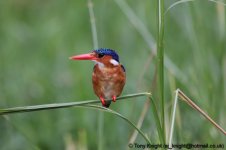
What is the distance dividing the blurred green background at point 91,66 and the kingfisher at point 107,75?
65 centimetres

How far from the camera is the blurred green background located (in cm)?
406

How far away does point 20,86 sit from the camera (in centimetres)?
567

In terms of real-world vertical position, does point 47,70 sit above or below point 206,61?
below

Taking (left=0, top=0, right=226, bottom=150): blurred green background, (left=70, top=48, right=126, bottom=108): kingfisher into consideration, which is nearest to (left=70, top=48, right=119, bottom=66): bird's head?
(left=70, top=48, right=126, bottom=108): kingfisher

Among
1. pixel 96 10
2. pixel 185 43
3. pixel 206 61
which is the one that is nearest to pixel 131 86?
pixel 185 43

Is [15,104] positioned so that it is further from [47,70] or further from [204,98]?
[204,98]

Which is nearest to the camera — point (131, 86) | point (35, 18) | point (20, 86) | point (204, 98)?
point (204, 98)

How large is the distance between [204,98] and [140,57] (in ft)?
6.80

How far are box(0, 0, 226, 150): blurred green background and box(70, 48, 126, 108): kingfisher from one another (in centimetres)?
65

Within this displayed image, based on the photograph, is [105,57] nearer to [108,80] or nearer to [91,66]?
[108,80]

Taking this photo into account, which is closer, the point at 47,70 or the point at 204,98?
the point at 204,98

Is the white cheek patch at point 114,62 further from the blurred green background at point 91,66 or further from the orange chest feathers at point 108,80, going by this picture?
the blurred green background at point 91,66

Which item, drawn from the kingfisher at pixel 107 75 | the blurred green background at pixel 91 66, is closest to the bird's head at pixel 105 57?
the kingfisher at pixel 107 75

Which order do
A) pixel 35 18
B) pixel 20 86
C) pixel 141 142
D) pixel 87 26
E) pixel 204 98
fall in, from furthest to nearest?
1. pixel 35 18
2. pixel 87 26
3. pixel 20 86
4. pixel 141 142
5. pixel 204 98
